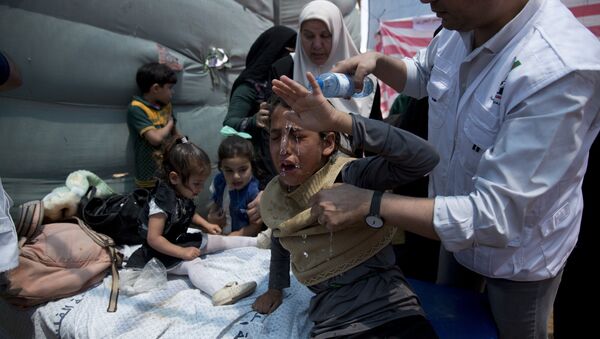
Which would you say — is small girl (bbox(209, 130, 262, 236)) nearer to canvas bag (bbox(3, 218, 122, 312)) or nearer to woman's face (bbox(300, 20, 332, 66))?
woman's face (bbox(300, 20, 332, 66))

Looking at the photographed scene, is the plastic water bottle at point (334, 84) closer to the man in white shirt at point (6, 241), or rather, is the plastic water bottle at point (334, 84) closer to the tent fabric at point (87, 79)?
the man in white shirt at point (6, 241)

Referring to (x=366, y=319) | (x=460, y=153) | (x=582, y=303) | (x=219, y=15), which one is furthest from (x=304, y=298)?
(x=219, y=15)

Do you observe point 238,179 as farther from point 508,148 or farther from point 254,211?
point 508,148

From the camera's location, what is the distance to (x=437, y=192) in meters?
1.62

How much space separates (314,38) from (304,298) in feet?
5.71

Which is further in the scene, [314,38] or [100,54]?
[100,54]

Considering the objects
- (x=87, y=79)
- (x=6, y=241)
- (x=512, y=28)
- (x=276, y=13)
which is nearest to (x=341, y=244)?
(x=512, y=28)

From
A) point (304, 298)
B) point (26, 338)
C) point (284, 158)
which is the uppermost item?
point (284, 158)

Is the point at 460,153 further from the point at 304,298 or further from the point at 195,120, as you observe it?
the point at 195,120

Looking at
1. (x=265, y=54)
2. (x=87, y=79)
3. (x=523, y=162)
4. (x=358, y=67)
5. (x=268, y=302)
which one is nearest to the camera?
(x=523, y=162)

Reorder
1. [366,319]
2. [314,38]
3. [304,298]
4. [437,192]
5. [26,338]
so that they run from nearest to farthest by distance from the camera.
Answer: [366,319]
[437,192]
[304,298]
[26,338]
[314,38]

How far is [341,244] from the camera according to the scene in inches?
60.5

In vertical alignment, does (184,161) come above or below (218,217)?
above

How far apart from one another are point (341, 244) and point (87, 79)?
2690 mm
